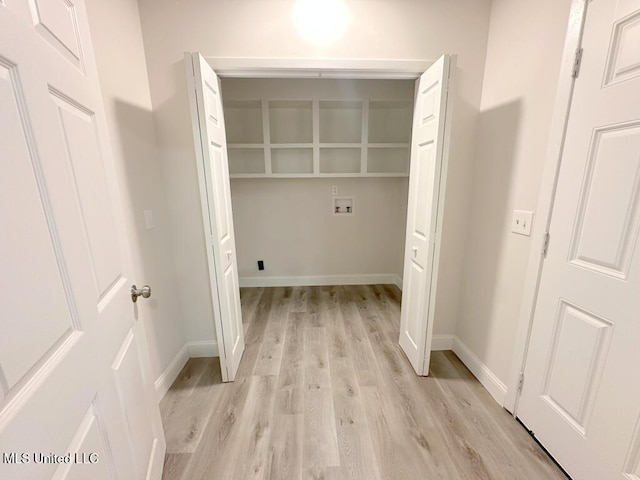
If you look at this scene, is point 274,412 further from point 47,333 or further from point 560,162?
point 560,162

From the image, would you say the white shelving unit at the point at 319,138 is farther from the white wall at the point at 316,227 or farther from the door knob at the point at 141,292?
the door knob at the point at 141,292

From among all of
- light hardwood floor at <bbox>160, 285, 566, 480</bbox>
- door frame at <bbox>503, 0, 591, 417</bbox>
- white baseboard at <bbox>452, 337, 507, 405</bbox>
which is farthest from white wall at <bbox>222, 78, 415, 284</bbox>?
door frame at <bbox>503, 0, 591, 417</bbox>

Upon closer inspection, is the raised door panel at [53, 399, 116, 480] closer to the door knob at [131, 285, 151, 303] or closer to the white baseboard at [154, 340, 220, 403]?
the door knob at [131, 285, 151, 303]

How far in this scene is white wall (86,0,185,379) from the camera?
4.67ft

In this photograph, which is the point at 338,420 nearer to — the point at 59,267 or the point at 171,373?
the point at 171,373

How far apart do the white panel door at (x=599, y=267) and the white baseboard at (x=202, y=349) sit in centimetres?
225

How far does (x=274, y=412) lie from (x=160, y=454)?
627mm

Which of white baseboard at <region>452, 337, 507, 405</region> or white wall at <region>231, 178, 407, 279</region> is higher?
white wall at <region>231, 178, 407, 279</region>

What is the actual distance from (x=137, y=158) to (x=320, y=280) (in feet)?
8.59

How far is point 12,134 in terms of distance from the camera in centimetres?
56

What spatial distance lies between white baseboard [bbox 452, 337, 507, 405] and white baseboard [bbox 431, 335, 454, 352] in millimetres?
33

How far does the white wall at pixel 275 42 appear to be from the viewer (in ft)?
5.71

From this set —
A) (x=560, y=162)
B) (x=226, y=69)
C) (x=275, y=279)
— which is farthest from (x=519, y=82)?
(x=275, y=279)

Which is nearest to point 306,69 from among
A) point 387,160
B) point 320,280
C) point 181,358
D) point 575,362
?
point 387,160
